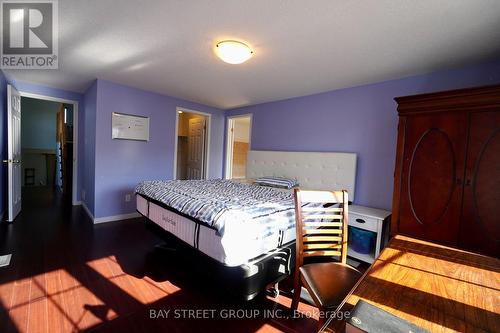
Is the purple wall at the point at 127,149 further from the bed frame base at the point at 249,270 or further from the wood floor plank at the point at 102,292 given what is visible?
the bed frame base at the point at 249,270

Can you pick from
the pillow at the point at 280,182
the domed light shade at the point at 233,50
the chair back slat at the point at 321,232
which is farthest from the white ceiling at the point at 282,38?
the pillow at the point at 280,182

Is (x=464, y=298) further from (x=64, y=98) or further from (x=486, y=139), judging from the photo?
(x=64, y=98)

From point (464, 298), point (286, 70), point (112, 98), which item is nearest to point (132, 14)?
point (286, 70)

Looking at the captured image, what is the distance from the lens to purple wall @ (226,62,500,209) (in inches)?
101

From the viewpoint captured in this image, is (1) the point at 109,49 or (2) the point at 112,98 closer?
(1) the point at 109,49

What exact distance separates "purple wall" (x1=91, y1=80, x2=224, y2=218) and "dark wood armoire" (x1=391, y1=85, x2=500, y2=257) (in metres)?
3.82

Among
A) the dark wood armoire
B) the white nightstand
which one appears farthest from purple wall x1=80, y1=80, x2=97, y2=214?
the dark wood armoire

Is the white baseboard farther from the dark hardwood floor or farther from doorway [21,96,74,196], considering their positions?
doorway [21,96,74,196]

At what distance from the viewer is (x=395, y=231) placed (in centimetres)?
233

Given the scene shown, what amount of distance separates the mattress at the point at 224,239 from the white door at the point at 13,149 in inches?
109

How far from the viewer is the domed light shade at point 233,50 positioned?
212cm

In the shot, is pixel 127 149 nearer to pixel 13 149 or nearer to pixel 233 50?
pixel 13 149

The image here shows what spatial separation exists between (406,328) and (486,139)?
2140 mm

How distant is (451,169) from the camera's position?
205cm
